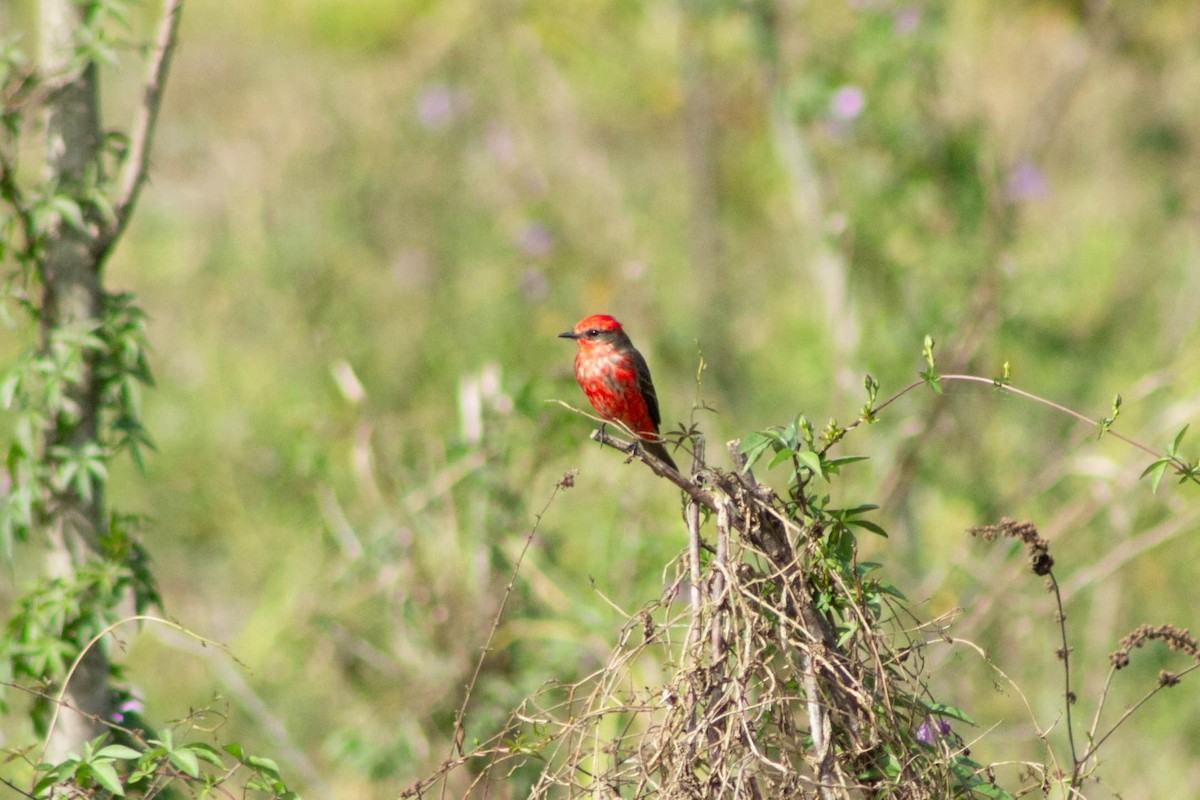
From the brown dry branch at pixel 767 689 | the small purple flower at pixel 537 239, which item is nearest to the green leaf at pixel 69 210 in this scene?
the brown dry branch at pixel 767 689

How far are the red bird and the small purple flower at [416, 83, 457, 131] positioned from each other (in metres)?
5.38

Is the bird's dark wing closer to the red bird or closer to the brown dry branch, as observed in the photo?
the red bird

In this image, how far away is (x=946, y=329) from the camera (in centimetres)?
590

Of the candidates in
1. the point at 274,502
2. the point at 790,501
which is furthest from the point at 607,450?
the point at 790,501

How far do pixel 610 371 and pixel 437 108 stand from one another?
557cm

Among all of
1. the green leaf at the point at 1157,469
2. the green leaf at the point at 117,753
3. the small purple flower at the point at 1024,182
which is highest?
the small purple flower at the point at 1024,182

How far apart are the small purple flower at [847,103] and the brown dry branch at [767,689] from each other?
490cm

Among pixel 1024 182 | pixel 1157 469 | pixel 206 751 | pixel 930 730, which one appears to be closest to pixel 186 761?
pixel 206 751

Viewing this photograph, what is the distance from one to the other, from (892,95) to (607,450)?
8.07 ft

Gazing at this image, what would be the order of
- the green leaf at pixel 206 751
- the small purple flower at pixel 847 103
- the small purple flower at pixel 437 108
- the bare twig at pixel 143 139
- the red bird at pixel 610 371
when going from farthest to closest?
the small purple flower at pixel 437 108
the small purple flower at pixel 847 103
the red bird at pixel 610 371
the bare twig at pixel 143 139
the green leaf at pixel 206 751

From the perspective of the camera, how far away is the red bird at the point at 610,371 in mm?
4738

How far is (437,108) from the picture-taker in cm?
980

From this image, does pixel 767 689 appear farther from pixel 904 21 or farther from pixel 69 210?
pixel 904 21

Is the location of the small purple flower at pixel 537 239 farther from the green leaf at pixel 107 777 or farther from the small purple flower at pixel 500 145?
the green leaf at pixel 107 777
